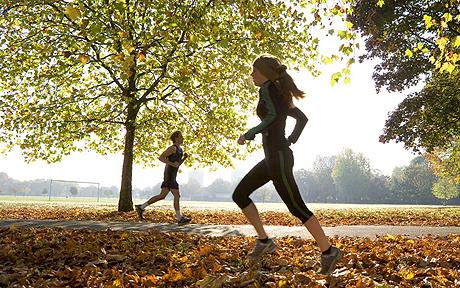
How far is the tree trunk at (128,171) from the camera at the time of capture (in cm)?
1553

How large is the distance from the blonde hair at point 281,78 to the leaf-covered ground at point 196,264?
1814 mm

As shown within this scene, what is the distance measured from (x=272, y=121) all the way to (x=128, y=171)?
12567 mm

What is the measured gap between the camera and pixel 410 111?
70.4 feet

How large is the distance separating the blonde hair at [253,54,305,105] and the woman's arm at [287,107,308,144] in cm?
11

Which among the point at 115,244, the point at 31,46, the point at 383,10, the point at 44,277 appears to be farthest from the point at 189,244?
the point at 383,10

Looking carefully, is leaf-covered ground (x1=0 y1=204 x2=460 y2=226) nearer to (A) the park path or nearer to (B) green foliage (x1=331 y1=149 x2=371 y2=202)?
(A) the park path

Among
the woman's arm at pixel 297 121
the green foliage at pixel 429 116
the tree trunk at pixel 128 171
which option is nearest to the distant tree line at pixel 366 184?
the green foliage at pixel 429 116

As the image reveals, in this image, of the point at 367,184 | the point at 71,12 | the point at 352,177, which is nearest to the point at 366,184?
the point at 367,184

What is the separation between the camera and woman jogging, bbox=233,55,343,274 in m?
4.08

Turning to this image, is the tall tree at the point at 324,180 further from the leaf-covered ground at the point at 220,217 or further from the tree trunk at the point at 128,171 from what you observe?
the tree trunk at the point at 128,171

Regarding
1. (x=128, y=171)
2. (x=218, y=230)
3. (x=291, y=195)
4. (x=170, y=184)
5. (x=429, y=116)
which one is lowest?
(x=218, y=230)

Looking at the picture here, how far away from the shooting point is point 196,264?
4.48 m

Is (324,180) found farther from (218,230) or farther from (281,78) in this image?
(281,78)

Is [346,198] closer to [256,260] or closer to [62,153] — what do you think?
[62,153]
